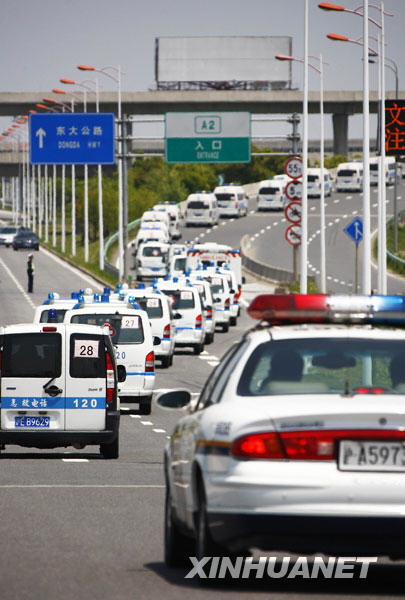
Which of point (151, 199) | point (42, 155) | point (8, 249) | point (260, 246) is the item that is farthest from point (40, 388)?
point (151, 199)

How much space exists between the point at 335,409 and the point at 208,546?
1.03 m

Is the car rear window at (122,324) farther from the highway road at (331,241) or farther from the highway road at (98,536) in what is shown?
the highway road at (331,241)

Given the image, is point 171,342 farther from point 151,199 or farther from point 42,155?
point 151,199

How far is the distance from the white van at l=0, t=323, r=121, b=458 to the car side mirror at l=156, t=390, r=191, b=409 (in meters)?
8.99

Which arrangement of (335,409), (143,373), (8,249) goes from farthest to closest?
(8,249) < (143,373) < (335,409)

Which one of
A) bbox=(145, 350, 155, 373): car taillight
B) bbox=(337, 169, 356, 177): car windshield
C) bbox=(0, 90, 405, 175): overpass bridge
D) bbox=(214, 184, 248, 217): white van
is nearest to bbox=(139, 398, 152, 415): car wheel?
bbox=(145, 350, 155, 373): car taillight

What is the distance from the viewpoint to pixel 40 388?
62.0ft

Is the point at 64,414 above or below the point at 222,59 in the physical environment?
below

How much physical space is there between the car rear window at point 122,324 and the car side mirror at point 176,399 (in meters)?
16.6

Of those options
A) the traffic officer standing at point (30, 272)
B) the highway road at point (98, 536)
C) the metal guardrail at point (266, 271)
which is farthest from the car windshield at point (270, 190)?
the highway road at point (98, 536)

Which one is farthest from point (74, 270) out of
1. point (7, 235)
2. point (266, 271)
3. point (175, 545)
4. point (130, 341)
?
point (175, 545)

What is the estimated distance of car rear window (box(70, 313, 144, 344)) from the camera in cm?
2652

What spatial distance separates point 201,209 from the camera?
110 meters

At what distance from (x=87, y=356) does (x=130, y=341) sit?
770 centimetres
